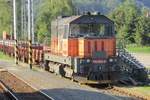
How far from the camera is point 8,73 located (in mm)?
→ 29594

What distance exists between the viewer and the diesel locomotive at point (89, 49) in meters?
21.8

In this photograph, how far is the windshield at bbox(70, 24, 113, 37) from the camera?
2270 centimetres

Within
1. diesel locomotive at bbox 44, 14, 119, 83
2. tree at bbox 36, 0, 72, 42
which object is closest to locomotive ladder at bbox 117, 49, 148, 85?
diesel locomotive at bbox 44, 14, 119, 83

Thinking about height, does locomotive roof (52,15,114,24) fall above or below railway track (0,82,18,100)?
above

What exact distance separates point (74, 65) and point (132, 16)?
5835cm

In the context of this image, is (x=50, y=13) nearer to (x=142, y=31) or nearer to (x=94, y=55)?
(x=142, y=31)

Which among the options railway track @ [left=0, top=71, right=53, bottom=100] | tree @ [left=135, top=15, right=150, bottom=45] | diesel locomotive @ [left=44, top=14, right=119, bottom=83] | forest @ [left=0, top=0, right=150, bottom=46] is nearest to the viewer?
railway track @ [left=0, top=71, right=53, bottom=100]

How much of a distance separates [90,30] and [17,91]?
4.79m

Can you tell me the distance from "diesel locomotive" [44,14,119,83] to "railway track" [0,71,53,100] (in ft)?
7.62

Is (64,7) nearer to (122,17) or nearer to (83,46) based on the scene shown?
(122,17)

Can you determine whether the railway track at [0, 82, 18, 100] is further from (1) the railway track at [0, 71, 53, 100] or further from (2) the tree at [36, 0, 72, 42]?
(2) the tree at [36, 0, 72, 42]

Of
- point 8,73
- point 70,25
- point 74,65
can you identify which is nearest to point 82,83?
point 74,65

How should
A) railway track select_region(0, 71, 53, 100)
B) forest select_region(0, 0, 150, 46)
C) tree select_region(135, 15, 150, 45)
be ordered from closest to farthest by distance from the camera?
railway track select_region(0, 71, 53, 100), forest select_region(0, 0, 150, 46), tree select_region(135, 15, 150, 45)

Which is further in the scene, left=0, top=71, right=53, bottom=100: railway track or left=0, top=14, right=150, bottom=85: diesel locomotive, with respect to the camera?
left=0, top=14, right=150, bottom=85: diesel locomotive
